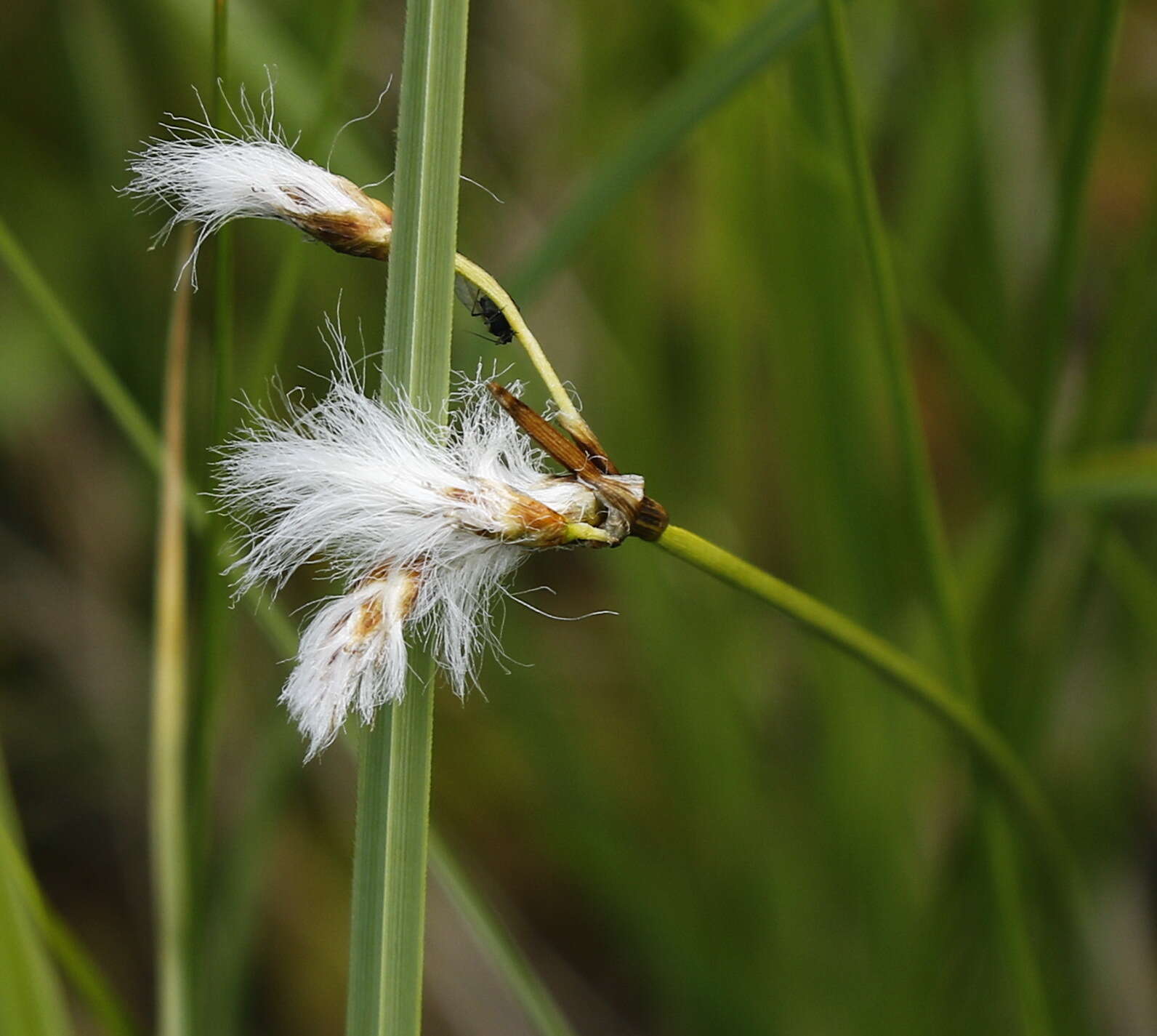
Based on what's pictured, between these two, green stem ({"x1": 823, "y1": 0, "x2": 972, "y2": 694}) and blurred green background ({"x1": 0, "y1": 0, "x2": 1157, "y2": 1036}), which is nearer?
green stem ({"x1": 823, "y1": 0, "x2": 972, "y2": 694})

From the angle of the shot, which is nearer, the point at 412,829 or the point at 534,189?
the point at 412,829

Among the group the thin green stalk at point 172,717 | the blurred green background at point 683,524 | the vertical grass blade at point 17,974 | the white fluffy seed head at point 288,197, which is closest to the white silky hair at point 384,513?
the white fluffy seed head at point 288,197

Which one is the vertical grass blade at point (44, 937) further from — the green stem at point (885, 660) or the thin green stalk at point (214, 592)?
the green stem at point (885, 660)

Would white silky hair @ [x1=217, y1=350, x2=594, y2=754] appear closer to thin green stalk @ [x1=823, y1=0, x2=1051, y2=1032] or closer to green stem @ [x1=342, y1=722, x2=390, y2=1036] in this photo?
green stem @ [x1=342, y1=722, x2=390, y2=1036]

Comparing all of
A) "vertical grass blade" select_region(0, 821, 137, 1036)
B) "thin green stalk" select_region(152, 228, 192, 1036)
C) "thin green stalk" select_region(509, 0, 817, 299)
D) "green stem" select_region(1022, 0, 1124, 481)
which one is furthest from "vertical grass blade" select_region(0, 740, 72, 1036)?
"green stem" select_region(1022, 0, 1124, 481)

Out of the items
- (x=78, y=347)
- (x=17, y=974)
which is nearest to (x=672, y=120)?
(x=78, y=347)

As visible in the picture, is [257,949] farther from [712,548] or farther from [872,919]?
[712,548]

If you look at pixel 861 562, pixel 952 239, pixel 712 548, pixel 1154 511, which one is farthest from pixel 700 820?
pixel 712 548
